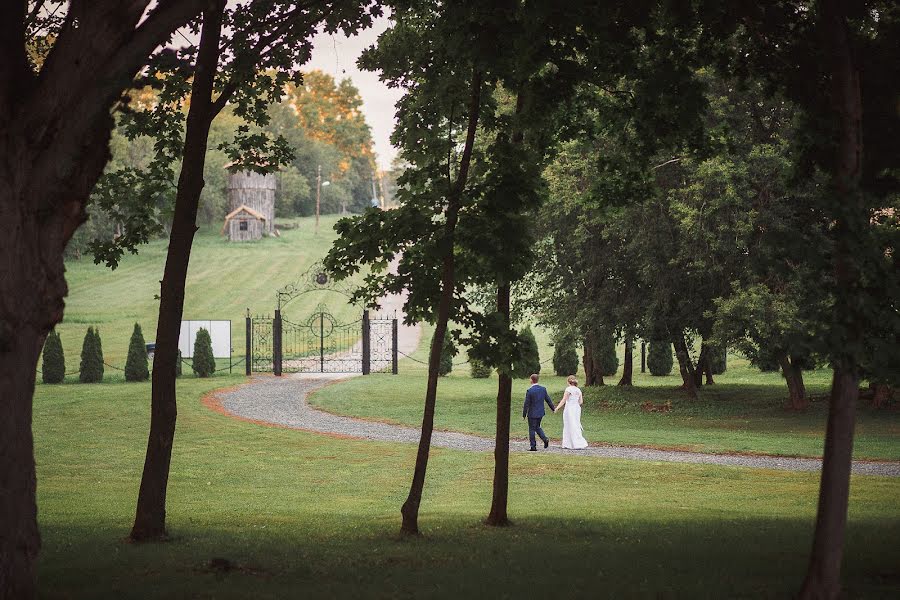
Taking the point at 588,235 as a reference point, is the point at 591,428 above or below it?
below

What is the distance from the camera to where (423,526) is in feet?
43.0

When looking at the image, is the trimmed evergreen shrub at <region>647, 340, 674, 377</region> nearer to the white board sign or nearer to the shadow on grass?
the white board sign

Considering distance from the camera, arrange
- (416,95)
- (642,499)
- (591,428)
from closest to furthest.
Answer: (416,95), (642,499), (591,428)

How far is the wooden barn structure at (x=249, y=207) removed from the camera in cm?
8662

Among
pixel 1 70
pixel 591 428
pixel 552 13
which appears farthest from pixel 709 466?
pixel 1 70

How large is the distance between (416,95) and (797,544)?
7.14 metres

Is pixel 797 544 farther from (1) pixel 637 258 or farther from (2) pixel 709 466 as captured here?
(1) pixel 637 258

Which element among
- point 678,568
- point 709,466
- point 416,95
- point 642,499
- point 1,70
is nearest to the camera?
point 1,70

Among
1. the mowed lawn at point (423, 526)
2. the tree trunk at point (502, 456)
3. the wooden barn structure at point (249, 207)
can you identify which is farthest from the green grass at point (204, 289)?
the tree trunk at point (502, 456)

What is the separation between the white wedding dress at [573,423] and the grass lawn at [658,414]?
4.33 feet

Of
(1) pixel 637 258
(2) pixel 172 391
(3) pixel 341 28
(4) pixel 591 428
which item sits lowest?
(4) pixel 591 428

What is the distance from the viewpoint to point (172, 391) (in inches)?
447

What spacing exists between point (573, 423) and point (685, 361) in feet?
34.1

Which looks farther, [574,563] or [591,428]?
[591,428]
